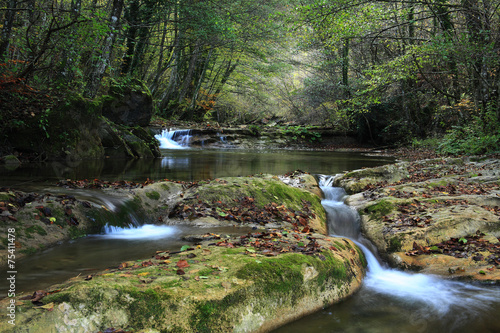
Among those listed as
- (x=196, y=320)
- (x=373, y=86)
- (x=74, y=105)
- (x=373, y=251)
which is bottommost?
(x=373, y=251)

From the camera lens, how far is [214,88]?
30484mm

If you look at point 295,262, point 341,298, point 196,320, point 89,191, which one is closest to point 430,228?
point 341,298

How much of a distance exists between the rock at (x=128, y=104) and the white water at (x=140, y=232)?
35.7ft

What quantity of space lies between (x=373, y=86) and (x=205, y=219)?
39.6 feet

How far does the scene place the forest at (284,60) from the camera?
372 inches

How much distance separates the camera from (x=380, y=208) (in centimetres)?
621

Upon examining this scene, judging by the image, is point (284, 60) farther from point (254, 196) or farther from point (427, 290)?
point (427, 290)

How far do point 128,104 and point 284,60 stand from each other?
14737mm

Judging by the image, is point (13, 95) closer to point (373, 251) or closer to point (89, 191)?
point (89, 191)

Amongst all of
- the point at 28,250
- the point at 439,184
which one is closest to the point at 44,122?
the point at 28,250

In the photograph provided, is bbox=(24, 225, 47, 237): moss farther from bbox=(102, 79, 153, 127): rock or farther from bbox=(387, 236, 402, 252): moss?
bbox=(102, 79, 153, 127): rock

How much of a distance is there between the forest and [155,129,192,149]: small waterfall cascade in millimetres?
4286

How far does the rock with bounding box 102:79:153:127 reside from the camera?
48.4 feet

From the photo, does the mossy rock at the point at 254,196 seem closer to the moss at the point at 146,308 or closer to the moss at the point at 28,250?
the moss at the point at 28,250
